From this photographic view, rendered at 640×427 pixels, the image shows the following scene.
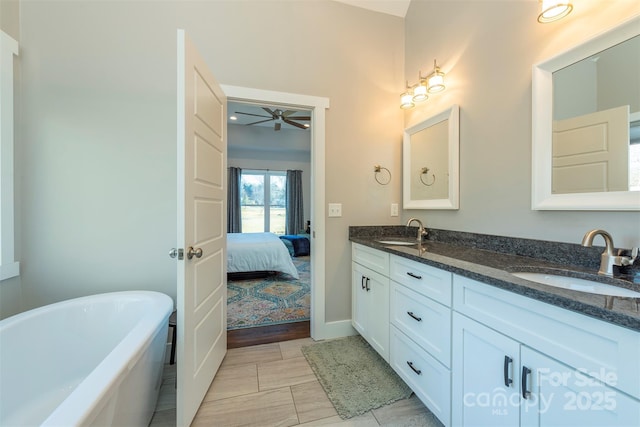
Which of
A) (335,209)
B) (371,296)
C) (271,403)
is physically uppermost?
(335,209)

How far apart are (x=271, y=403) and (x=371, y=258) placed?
1102mm

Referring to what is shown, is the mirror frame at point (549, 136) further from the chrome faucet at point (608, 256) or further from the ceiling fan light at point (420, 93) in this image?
the ceiling fan light at point (420, 93)

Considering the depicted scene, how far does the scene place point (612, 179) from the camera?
1.01 meters

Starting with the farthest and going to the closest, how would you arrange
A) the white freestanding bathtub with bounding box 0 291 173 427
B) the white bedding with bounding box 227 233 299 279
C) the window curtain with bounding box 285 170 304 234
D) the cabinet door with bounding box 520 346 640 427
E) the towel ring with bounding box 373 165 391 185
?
the window curtain with bounding box 285 170 304 234 < the white bedding with bounding box 227 233 299 279 < the towel ring with bounding box 373 165 391 185 < the white freestanding bathtub with bounding box 0 291 173 427 < the cabinet door with bounding box 520 346 640 427

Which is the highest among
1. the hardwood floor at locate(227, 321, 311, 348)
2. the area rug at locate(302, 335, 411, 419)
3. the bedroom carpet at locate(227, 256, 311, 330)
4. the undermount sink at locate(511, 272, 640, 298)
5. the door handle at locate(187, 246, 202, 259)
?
the door handle at locate(187, 246, 202, 259)

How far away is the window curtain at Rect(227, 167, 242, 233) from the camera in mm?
6062

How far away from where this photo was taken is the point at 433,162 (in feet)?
6.46

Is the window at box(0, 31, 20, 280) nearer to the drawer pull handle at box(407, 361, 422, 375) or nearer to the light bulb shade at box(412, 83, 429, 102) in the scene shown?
the drawer pull handle at box(407, 361, 422, 375)

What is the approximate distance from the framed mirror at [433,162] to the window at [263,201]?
4834 millimetres

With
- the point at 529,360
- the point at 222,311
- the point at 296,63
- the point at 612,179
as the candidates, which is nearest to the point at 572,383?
the point at 529,360

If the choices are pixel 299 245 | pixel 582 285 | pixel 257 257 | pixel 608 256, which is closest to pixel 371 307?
pixel 582 285

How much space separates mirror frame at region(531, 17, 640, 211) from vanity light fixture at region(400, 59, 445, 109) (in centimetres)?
66

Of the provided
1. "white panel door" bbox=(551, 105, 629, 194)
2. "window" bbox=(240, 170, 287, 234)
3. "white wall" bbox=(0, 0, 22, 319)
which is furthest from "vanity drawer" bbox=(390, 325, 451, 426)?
"window" bbox=(240, 170, 287, 234)

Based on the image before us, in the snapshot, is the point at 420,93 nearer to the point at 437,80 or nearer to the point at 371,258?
the point at 437,80
